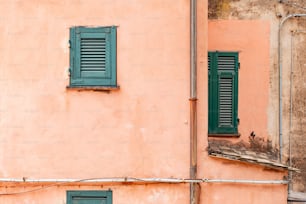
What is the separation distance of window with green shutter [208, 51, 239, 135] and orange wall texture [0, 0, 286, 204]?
168cm

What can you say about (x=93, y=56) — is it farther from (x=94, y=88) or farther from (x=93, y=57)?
(x=94, y=88)

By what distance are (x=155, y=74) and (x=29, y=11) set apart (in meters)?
2.02

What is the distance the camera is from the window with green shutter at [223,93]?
790cm

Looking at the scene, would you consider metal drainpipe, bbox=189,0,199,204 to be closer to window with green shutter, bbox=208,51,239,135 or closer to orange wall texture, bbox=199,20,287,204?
window with green shutter, bbox=208,51,239,135

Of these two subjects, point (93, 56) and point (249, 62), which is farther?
point (249, 62)

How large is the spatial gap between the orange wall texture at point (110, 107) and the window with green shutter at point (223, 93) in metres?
1.68

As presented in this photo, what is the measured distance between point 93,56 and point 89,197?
2004 millimetres

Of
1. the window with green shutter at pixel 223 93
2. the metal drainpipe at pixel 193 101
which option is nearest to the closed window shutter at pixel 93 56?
the metal drainpipe at pixel 193 101

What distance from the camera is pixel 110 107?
20.5ft

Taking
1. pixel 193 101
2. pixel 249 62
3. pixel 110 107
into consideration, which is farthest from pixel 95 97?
pixel 249 62

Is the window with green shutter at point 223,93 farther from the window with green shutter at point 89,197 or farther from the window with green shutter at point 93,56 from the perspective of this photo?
the window with green shutter at point 89,197

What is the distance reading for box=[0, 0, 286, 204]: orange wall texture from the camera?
6.23 m

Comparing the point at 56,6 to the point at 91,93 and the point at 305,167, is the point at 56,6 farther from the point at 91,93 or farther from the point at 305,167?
the point at 305,167

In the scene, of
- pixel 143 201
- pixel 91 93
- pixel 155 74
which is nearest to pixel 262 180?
pixel 143 201
